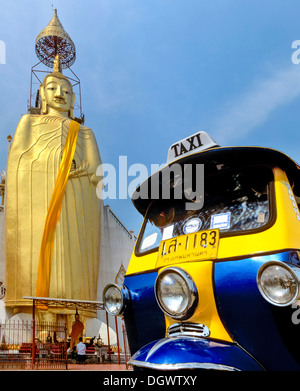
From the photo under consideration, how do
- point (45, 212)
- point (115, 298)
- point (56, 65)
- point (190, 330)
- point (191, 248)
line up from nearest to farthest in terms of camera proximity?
point (190, 330), point (191, 248), point (115, 298), point (45, 212), point (56, 65)

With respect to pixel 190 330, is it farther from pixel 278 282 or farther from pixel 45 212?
pixel 45 212

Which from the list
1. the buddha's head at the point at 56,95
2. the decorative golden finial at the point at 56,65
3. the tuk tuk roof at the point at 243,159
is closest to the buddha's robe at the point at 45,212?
the buddha's head at the point at 56,95

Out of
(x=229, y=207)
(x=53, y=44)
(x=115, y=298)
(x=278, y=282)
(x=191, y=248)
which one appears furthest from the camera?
(x=53, y=44)

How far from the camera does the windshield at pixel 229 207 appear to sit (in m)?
2.26

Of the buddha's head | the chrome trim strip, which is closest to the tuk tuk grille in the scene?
the chrome trim strip

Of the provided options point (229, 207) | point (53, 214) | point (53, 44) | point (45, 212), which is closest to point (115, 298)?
point (229, 207)

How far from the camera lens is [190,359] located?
172 centimetres

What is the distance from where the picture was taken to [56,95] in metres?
17.3

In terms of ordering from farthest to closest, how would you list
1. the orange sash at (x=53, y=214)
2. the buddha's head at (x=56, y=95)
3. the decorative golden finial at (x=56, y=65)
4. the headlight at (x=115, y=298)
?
1. the decorative golden finial at (x=56, y=65)
2. the buddha's head at (x=56, y=95)
3. the orange sash at (x=53, y=214)
4. the headlight at (x=115, y=298)

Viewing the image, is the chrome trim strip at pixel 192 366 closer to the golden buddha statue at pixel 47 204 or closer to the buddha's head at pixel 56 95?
the golden buddha statue at pixel 47 204

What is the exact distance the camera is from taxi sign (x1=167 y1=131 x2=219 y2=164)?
2574 mm

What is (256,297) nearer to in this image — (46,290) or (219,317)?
(219,317)

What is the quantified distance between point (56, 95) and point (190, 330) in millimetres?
16499

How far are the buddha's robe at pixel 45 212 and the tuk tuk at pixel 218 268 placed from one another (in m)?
12.4
